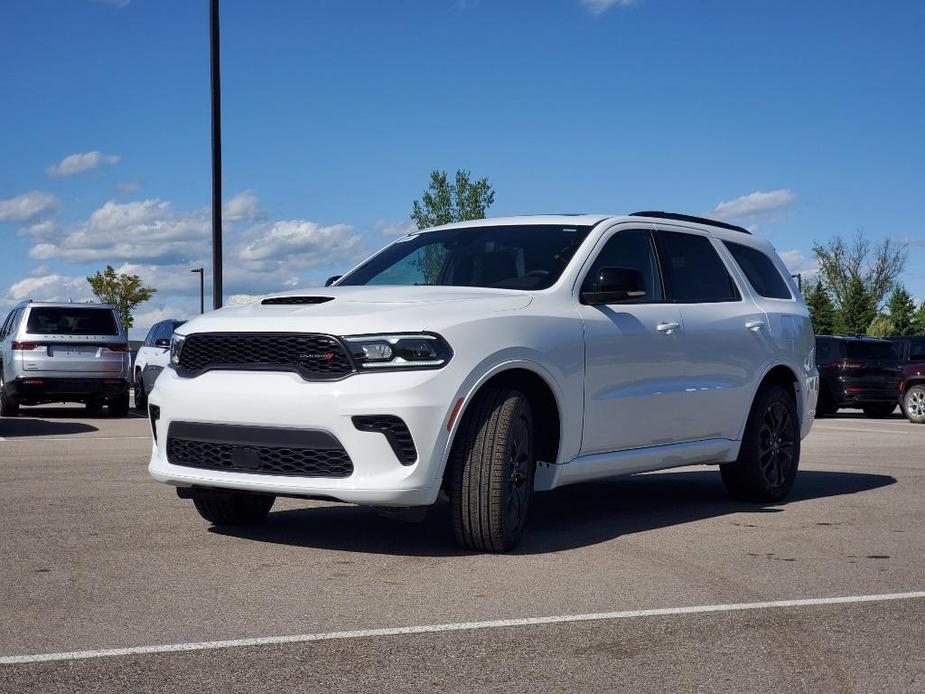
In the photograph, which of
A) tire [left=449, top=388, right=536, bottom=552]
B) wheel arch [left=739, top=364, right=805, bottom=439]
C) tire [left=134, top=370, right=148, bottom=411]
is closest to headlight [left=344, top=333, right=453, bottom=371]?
tire [left=449, top=388, right=536, bottom=552]

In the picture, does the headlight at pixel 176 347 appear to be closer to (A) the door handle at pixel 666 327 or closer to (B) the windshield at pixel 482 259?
(B) the windshield at pixel 482 259

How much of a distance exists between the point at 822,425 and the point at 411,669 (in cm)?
1714

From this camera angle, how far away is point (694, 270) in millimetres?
8570

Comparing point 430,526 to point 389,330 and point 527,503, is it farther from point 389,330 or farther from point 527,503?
point 389,330

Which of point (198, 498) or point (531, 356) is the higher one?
point (531, 356)

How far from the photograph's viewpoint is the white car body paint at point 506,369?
617 centimetres

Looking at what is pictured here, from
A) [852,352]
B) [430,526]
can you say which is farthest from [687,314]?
[852,352]

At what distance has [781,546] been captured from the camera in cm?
709

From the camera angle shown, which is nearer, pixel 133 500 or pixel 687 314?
pixel 687 314

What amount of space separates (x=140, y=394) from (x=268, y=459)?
17.9 m

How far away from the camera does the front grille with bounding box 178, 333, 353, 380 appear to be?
6227mm

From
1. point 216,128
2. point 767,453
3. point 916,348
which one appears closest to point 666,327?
point 767,453

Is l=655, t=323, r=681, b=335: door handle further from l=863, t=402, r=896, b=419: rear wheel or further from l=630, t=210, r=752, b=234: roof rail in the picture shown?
l=863, t=402, r=896, b=419: rear wheel

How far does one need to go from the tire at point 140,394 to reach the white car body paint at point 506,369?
1590 cm
